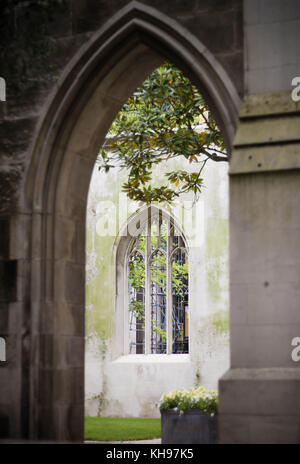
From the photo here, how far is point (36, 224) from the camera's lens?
7.74 m

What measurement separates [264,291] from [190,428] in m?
3.26

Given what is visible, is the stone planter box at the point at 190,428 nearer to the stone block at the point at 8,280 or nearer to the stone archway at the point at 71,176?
the stone archway at the point at 71,176

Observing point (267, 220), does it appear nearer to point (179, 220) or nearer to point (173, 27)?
point (173, 27)

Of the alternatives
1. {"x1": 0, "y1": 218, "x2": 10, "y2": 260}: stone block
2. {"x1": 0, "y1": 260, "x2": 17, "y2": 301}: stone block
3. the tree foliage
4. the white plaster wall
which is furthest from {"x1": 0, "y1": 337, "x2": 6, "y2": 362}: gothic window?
the white plaster wall

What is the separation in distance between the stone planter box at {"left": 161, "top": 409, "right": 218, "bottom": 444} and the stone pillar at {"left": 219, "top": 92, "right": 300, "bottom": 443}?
2789mm

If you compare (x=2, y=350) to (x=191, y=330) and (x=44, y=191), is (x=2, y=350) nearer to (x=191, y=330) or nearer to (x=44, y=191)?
(x=44, y=191)

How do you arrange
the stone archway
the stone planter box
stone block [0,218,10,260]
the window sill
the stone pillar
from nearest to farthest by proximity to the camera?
the stone pillar
the stone archway
stone block [0,218,10,260]
the stone planter box
the window sill

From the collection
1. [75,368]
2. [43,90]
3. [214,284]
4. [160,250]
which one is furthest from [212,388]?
[43,90]

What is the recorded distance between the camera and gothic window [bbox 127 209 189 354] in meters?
16.8

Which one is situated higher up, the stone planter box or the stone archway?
the stone archway

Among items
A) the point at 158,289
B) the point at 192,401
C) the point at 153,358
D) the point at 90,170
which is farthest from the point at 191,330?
the point at 90,170

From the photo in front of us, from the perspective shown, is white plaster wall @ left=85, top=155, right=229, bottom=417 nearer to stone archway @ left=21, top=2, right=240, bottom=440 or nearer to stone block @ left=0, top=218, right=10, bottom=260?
stone archway @ left=21, top=2, right=240, bottom=440

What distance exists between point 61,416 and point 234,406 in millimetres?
2085

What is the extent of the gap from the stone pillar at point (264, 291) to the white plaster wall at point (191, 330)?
29.9ft
